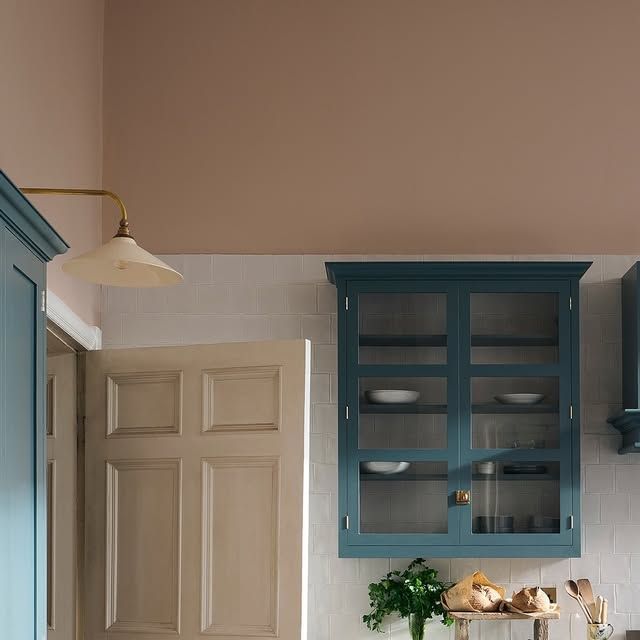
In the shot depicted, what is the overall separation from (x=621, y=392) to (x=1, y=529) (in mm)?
2921

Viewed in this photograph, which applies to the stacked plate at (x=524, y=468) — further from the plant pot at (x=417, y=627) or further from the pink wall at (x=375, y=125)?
the pink wall at (x=375, y=125)

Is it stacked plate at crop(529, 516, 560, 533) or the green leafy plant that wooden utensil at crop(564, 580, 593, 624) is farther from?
the green leafy plant

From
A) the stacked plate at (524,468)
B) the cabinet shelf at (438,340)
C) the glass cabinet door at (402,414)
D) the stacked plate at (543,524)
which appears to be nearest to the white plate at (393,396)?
the glass cabinet door at (402,414)

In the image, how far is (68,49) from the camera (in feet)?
12.8

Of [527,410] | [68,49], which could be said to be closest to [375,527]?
[527,410]

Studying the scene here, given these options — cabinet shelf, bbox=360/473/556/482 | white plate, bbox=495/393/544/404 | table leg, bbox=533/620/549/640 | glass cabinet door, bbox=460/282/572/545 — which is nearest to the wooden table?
table leg, bbox=533/620/549/640

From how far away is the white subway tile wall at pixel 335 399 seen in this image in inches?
170

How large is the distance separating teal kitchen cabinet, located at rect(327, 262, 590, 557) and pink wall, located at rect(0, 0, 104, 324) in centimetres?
101

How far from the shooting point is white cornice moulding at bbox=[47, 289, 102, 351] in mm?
3492

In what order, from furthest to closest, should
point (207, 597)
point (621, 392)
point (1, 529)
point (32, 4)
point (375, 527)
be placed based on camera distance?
point (621, 392) < point (375, 527) < point (207, 597) < point (32, 4) < point (1, 529)

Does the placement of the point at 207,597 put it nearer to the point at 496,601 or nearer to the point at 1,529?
the point at 496,601

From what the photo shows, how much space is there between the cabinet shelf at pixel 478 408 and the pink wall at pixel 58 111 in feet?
4.01

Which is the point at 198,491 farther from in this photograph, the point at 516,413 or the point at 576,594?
the point at 576,594

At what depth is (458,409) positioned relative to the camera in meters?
4.15
